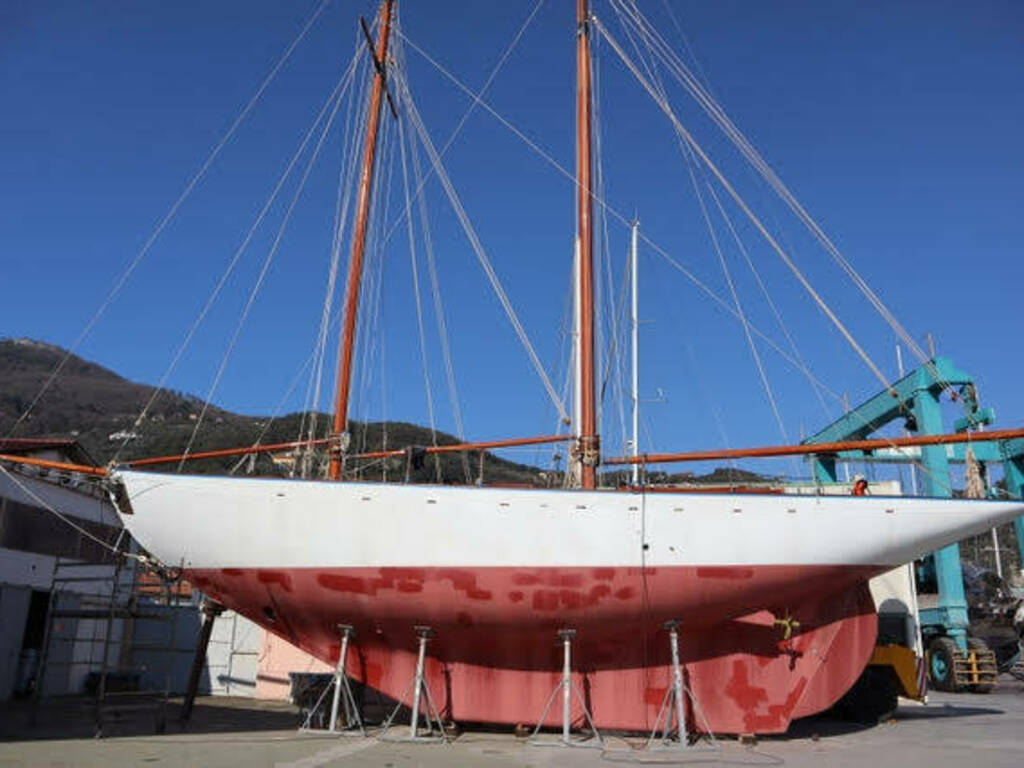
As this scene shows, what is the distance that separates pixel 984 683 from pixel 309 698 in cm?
2065

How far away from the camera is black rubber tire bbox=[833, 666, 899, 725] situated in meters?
14.5

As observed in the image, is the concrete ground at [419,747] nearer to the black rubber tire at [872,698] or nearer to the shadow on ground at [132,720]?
the shadow on ground at [132,720]

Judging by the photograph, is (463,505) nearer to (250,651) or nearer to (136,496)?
(136,496)

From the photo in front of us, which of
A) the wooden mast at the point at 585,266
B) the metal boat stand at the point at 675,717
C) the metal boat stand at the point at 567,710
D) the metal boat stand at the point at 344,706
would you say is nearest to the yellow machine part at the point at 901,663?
the metal boat stand at the point at 675,717

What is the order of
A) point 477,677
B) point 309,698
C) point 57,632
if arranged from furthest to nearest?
point 57,632, point 309,698, point 477,677

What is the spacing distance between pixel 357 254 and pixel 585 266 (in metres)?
5.03

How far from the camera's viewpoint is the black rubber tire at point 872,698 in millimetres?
14461

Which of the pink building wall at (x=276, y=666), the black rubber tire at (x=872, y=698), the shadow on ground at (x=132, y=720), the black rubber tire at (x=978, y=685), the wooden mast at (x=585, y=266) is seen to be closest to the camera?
the shadow on ground at (x=132, y=720)

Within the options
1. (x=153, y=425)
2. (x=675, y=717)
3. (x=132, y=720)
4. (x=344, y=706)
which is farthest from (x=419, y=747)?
(x=153, y=425)

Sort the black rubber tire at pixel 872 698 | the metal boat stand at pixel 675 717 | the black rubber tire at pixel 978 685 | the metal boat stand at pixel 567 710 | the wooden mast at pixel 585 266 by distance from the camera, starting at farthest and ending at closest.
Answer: the black rubber tire at pixel 978 685 < the black rubber tire at pixel 872 698 < the wooden mast at pixel 585 266 < the metal boat stand at pixel 567 710 < the metal boat stand at pixel 675 717

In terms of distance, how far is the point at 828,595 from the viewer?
38.4ft

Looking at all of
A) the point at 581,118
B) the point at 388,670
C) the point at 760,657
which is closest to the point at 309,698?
the point at 388,670

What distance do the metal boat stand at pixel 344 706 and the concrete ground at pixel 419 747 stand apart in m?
0.24

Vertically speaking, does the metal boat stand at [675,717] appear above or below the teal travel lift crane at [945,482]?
below
